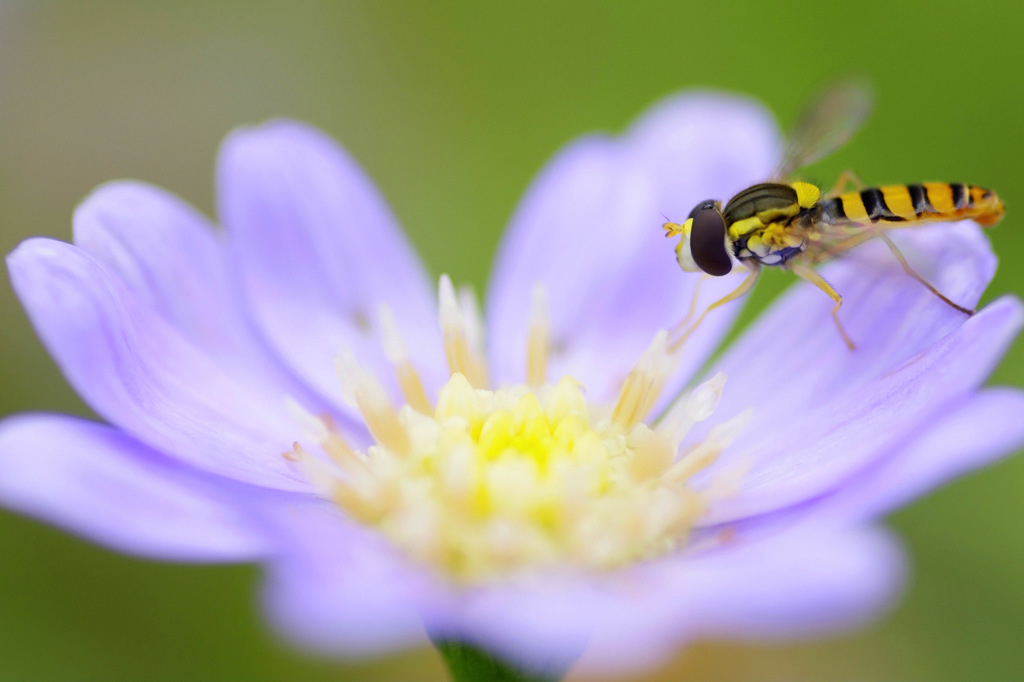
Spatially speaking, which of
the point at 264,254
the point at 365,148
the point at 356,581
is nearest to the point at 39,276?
the point at 356,581

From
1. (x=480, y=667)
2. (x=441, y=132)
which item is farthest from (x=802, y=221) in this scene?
(x=441, y=132)

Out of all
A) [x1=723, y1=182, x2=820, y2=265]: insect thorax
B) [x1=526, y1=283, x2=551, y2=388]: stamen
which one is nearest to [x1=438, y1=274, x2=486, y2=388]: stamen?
[x1=526, y1=283, x2=551, y2=388]: stamen

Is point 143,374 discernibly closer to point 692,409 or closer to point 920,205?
point 692,409

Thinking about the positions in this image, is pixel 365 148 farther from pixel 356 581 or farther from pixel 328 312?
pixel 356 581

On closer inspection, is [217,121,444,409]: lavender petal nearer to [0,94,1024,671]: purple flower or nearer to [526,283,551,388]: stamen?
[0,94,1024,671]: purple flower

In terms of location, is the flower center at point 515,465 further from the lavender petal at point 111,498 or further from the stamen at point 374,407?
the lavender petal at point 111,498
